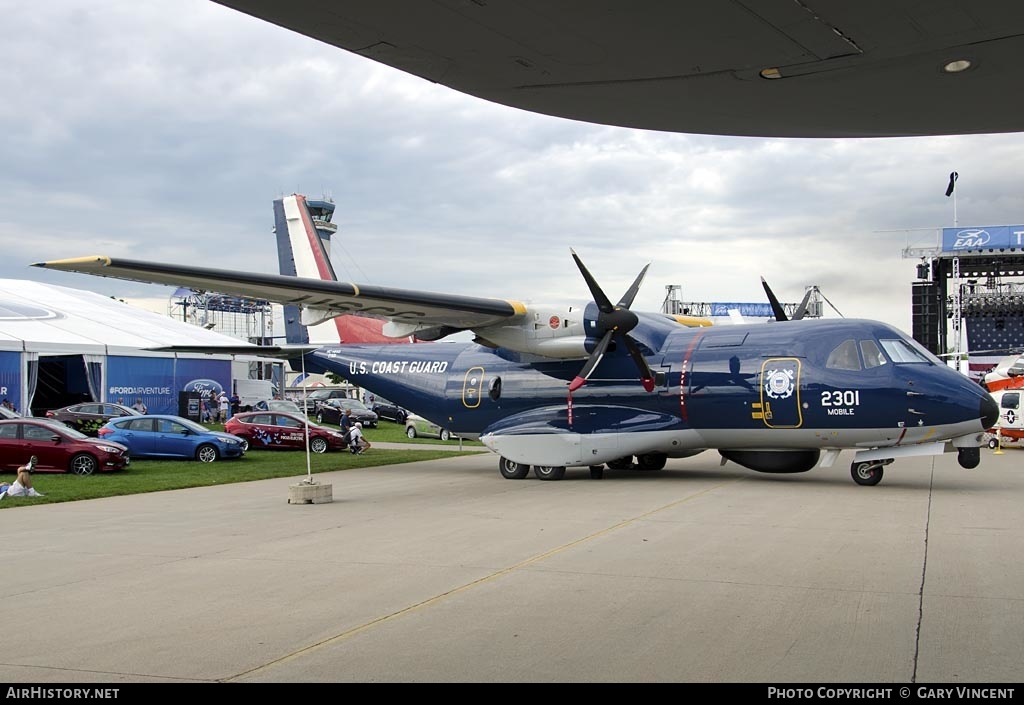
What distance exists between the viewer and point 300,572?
838 centimetres

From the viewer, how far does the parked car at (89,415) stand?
2909cm

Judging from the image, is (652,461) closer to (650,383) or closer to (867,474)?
(650,383)

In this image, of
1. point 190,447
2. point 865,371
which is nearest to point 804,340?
point 865,371

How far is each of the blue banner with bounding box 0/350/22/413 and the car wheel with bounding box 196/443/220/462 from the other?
1240 centimetres

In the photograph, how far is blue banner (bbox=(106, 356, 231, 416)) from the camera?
34562 mm

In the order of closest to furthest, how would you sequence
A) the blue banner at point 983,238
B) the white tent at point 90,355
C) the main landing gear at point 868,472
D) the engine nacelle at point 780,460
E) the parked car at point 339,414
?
the main landing gear at point 868,472
the engine nacelle at point 780,460
the white tent at point 90,355
the parked car at point 339,414
the blue banner at point 983,238

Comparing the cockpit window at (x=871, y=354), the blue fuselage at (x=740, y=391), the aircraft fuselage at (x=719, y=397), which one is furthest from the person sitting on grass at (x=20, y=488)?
the cockpit window at (x=871, y=354)

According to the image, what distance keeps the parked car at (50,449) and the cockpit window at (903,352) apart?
625 inches

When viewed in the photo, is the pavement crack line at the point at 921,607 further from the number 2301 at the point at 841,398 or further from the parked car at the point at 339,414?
the parked car at the point at 339,414

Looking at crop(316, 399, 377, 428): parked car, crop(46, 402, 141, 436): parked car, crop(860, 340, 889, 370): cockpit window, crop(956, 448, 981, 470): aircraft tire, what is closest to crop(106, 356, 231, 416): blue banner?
crop(46, 402, 141, 436): parked car

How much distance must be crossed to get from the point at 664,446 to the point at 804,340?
340 cm

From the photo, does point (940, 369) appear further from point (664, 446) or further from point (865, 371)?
point (664, 446)

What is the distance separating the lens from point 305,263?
77.6 ft

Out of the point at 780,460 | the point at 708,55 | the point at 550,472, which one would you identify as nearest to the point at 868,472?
the point at 780,460
